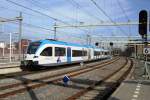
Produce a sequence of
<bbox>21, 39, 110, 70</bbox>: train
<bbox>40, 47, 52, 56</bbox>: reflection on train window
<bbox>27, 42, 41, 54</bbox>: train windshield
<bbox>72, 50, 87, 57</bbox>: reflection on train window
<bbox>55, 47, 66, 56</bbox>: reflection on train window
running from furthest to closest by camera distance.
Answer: <bbox>72, 50, 87, 57</bbox>: reflection on train window < <bbox>55, 47, 66, 56</bbox>: reflection on train window < <bbox>40, 47, 52, 56</bbox>: reflection on train window < <bbox>27, 42, 41, 54</bbox>: train windshield < <bbox>21, 39, 110, 70</bbox>: train

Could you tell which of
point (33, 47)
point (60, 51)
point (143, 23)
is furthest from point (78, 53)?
point (143, 23)

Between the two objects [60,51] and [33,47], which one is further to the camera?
[60,51]

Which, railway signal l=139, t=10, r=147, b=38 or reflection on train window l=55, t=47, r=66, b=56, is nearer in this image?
railway signal l=139, t=10, r=147, b=38

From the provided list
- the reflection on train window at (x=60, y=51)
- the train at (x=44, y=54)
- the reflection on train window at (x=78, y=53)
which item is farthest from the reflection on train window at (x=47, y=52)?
the reflection on train window at (x=78, y=53)

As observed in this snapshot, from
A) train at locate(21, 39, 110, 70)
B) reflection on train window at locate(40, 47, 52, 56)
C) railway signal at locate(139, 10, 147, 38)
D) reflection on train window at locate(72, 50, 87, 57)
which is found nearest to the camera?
railway signal at locate(139, 10, 147, 38)

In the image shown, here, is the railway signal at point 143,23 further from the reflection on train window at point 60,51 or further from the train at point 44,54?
the reflection on train window at point 60,51

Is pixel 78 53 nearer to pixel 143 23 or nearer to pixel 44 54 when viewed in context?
pixel 44 54

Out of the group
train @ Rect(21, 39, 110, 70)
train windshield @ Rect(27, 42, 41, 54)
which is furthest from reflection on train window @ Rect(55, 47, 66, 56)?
train windshield @ Rect(27, 42, 41, 54)

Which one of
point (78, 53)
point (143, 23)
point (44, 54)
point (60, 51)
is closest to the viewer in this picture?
point (143, 23)

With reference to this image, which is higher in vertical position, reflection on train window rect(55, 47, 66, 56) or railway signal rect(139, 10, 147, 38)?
railway signal rect(139, 10, 147, 38)

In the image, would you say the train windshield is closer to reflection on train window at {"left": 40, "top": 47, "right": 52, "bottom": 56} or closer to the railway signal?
reflection on train window at {"left": 40, "top": 47, "right": 52, "bottom": 56}

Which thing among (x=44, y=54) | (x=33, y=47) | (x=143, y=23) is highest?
(x=143, y=23)

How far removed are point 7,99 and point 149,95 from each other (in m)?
5.69

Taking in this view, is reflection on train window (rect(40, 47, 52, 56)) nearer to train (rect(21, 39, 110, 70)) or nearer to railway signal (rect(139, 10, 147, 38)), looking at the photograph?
train (rect(21, 39, 110, 70))
